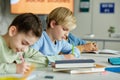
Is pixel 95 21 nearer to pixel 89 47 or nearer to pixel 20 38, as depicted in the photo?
pixel 89 47

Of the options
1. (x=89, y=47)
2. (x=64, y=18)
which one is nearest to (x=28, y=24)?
(x=64, y=18)

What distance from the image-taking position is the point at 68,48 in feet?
8.18

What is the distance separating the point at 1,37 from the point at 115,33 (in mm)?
3071

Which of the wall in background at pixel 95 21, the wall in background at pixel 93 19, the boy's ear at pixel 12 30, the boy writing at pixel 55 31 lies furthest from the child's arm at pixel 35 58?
the wall in background at pixel 95 21

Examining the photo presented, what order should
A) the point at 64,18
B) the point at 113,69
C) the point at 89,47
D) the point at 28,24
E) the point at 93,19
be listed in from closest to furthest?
the point at 28,24 → the point at 113,69 → the point at 64,18 → the point at 89,47 → the point at 93,19

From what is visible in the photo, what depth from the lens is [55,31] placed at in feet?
7.17

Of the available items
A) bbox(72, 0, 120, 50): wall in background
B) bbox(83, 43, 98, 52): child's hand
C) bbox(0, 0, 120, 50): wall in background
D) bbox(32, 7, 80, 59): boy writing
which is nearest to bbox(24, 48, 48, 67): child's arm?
bbox(32, 7, 80, 59): boy writing

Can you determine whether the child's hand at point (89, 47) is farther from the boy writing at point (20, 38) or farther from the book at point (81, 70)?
the boy writing at point (20, 38)

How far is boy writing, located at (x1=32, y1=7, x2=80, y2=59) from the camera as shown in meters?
2.09

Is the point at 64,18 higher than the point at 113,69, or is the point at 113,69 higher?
the point at 64,18

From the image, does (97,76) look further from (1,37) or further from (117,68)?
(1,37)

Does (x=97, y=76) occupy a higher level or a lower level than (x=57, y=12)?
lower

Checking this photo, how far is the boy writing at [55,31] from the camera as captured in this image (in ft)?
6.86

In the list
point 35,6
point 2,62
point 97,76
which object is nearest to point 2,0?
point 35,6
